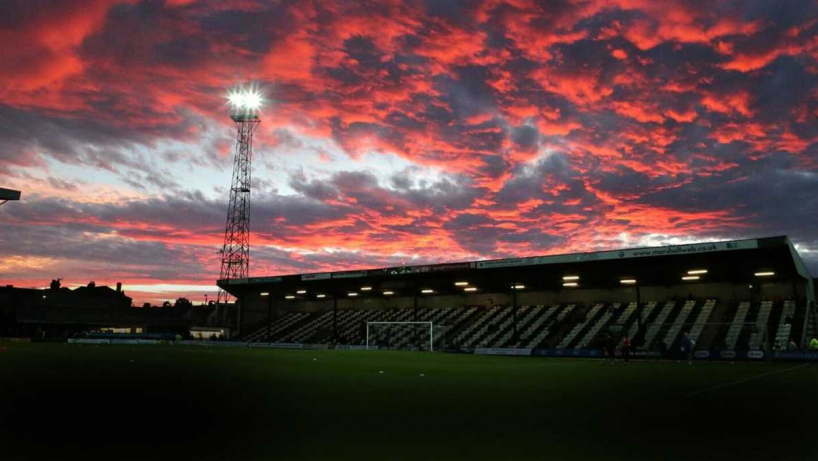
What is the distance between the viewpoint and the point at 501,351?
4938cm

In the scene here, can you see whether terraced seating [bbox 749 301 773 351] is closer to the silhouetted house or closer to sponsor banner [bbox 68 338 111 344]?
sponsor banner [bbox 68 338 111 344]

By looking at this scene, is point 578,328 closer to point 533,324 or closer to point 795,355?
point 533,324

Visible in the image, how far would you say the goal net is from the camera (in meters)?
58.3

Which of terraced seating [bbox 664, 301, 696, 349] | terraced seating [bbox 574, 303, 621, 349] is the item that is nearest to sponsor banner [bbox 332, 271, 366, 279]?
terraced seating [bbox 574, 303, 621, 349]

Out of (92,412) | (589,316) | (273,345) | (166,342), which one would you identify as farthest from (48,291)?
(92,412)

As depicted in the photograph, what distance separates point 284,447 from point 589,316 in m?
51.7

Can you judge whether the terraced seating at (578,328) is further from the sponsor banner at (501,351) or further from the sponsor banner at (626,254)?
the sponsor banner at (626,254)

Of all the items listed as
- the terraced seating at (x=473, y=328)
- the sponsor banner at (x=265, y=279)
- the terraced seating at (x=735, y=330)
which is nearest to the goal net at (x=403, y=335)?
the terraced seating at (x=473, y=328)

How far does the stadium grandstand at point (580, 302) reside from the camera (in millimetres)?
41469

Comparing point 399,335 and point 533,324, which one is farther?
point 399,335

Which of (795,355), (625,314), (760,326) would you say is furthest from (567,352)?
(795,355)

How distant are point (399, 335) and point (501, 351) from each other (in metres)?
14.5

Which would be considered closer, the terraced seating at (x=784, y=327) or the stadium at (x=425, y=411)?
the stadium at (x=425, y=411)

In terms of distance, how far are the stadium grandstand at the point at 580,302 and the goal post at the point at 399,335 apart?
133 millimetres
